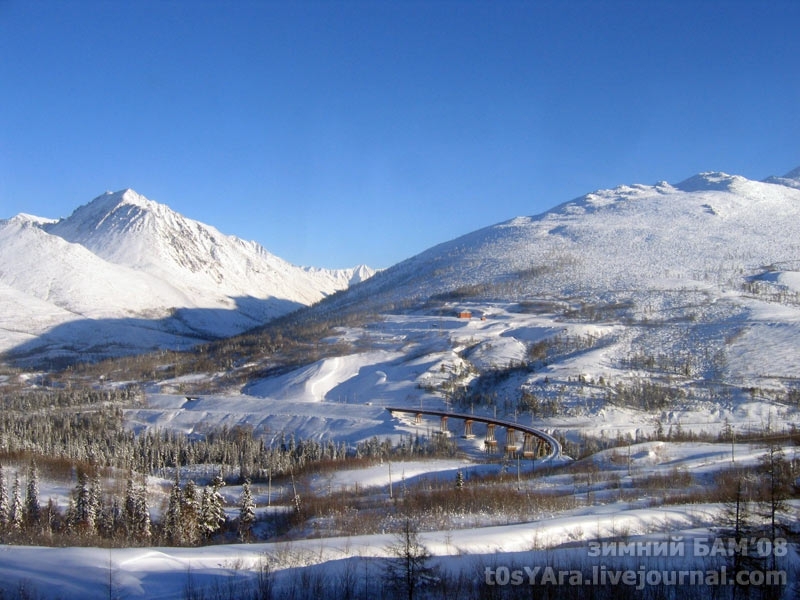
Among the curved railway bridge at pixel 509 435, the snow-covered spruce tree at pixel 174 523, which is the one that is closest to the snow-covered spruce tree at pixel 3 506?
the snow-covered spruce tree at pixel 174 523

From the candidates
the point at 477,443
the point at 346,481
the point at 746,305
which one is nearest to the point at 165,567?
the point at 346,481

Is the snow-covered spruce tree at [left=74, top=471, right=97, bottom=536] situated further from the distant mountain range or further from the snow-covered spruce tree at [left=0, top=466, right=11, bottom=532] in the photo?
the distant mountain range

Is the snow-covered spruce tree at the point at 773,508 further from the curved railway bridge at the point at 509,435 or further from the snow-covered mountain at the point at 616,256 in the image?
the snow-covered mountain at the point at 616,256

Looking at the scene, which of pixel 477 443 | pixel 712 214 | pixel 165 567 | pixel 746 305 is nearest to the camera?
pixel 165 567

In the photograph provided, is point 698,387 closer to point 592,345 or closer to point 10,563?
point 592,345

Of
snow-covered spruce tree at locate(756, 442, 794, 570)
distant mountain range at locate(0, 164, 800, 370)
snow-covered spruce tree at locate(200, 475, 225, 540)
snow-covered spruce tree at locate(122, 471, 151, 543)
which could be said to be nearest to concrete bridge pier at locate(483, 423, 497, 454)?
distant mountain range at locate(0, 164, 800, 370)

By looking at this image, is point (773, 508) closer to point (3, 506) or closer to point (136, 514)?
point (136, 514)

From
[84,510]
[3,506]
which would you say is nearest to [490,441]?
[84,510]
